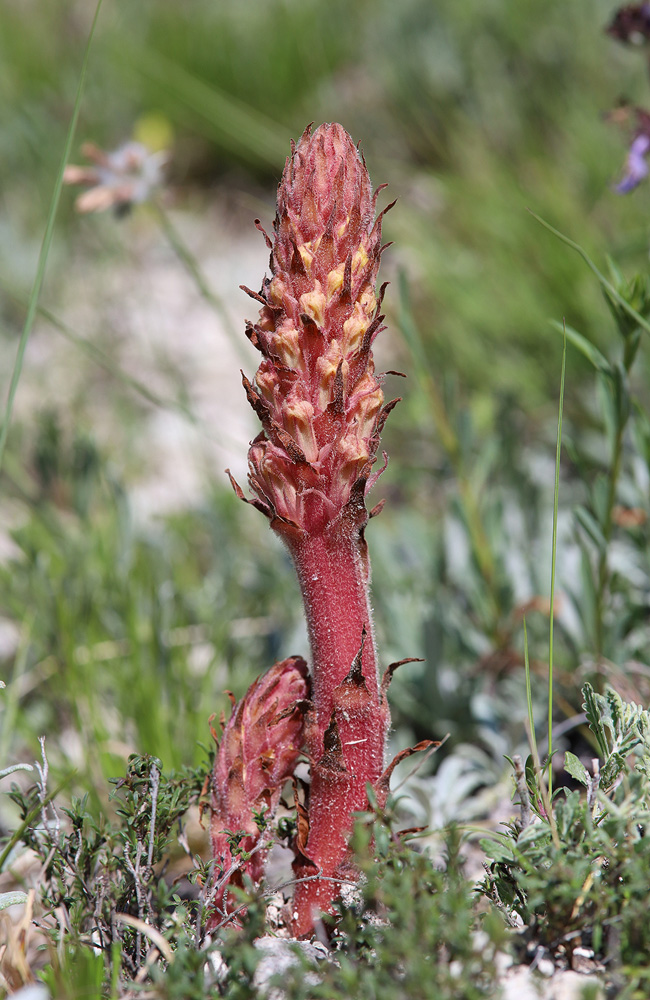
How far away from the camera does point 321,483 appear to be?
1.20 meters

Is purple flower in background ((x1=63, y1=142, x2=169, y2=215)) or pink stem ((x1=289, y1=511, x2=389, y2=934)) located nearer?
pink stem ((x1=289, y1=511, x2=389, y2=934))

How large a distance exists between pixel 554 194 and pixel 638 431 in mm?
2291

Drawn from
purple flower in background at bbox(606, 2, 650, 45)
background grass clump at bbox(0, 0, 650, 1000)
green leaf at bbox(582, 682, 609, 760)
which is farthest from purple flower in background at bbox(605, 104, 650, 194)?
green leaf at bbox(582, 682, 609, 760)

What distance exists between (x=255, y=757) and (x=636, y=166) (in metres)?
1.70

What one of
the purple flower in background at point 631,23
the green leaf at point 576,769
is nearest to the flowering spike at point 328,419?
the green leaf at point 576,769

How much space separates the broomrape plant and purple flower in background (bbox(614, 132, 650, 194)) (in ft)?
3.65

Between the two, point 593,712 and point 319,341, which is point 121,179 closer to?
point 319,341

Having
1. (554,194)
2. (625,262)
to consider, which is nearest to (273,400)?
(625,262)

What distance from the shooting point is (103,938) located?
1.38 meters

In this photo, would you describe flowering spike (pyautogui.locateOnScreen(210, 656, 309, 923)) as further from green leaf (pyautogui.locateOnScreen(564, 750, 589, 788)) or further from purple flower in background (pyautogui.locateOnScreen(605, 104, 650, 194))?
purple flower in background (pyautogui.locateOnScreen(605, 104, 650, 194))

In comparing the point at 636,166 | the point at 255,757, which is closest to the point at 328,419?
the point at 255,757

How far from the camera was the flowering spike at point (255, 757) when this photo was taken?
1.32m

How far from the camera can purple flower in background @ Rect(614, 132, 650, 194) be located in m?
2.06

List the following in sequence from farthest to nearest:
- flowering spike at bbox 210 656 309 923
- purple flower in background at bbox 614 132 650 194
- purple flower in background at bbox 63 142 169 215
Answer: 1. purple flower in background at bbox 63 142 169 215
2. purple flower in background at bbox 614 132 650 194
3. flowering spike at bbox 210 656 309 923
